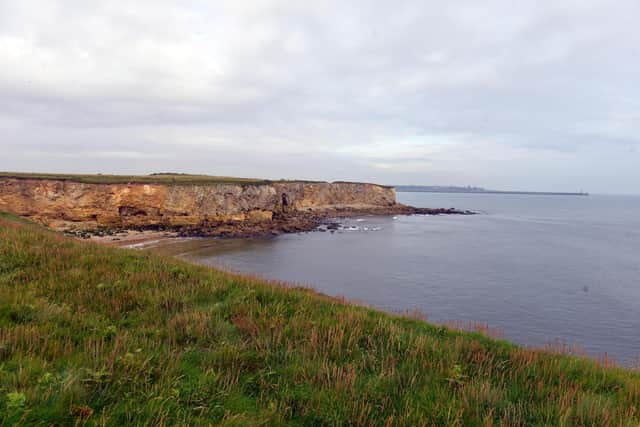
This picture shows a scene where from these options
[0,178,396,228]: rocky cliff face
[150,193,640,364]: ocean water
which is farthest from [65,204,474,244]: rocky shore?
[150,193,640,364]: ocean water

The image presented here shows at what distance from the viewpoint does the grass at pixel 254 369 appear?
311 cm

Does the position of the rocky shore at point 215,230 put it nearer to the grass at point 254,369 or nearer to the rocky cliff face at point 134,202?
the rocky cliff face at point 134,202

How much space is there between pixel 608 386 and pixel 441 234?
5737cm

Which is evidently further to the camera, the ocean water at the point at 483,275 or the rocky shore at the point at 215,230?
the rocky shore at the point at 215,230

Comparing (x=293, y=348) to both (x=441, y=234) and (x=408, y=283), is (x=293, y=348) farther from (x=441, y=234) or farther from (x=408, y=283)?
(x=441, y=234)

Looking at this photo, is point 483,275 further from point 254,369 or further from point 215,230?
point 215,230

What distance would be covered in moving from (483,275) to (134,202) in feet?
167

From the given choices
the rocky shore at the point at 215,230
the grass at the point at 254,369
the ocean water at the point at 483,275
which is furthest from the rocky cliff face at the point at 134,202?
the grass at the point at 254,369

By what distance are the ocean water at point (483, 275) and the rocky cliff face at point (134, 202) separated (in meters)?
13.2

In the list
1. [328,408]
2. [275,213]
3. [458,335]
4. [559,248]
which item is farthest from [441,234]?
[328,408]

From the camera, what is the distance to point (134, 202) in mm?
53219

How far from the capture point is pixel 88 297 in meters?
6.12

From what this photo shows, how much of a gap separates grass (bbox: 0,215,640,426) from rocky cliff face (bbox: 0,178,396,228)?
1833 inches

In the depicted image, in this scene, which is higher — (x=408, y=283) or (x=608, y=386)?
(x=608, y=386)
